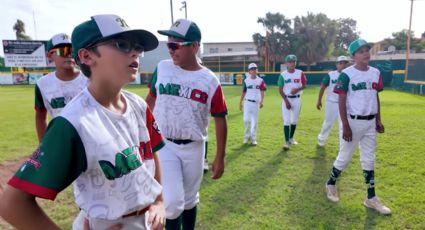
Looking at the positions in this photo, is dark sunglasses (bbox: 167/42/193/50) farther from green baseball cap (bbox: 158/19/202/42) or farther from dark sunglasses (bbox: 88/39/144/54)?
dark sunglasses (bbox: 88/39/144/54)

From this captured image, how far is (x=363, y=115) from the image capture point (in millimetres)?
4582

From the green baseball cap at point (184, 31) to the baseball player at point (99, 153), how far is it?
1.44m

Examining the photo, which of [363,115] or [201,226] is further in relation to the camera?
[363,115]

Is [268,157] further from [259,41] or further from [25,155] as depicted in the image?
[259,41]

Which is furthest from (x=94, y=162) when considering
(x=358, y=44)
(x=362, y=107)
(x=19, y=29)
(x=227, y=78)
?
(x=19, y=29)

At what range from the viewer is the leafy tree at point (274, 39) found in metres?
43.6

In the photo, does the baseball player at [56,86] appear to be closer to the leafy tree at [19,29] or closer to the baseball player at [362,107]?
the baseball player at [362,107]

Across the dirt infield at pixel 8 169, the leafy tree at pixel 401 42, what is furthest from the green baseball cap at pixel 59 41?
the leafy tree at pixel 401 42

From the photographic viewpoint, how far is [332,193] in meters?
4.89

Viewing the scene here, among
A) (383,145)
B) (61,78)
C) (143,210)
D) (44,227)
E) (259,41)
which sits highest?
(259,41)

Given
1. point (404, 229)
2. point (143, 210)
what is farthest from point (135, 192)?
point (404, 229)

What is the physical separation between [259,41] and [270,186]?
136 ft

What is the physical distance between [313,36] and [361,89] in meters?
42.2

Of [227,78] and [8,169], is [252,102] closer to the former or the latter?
[8,169]
